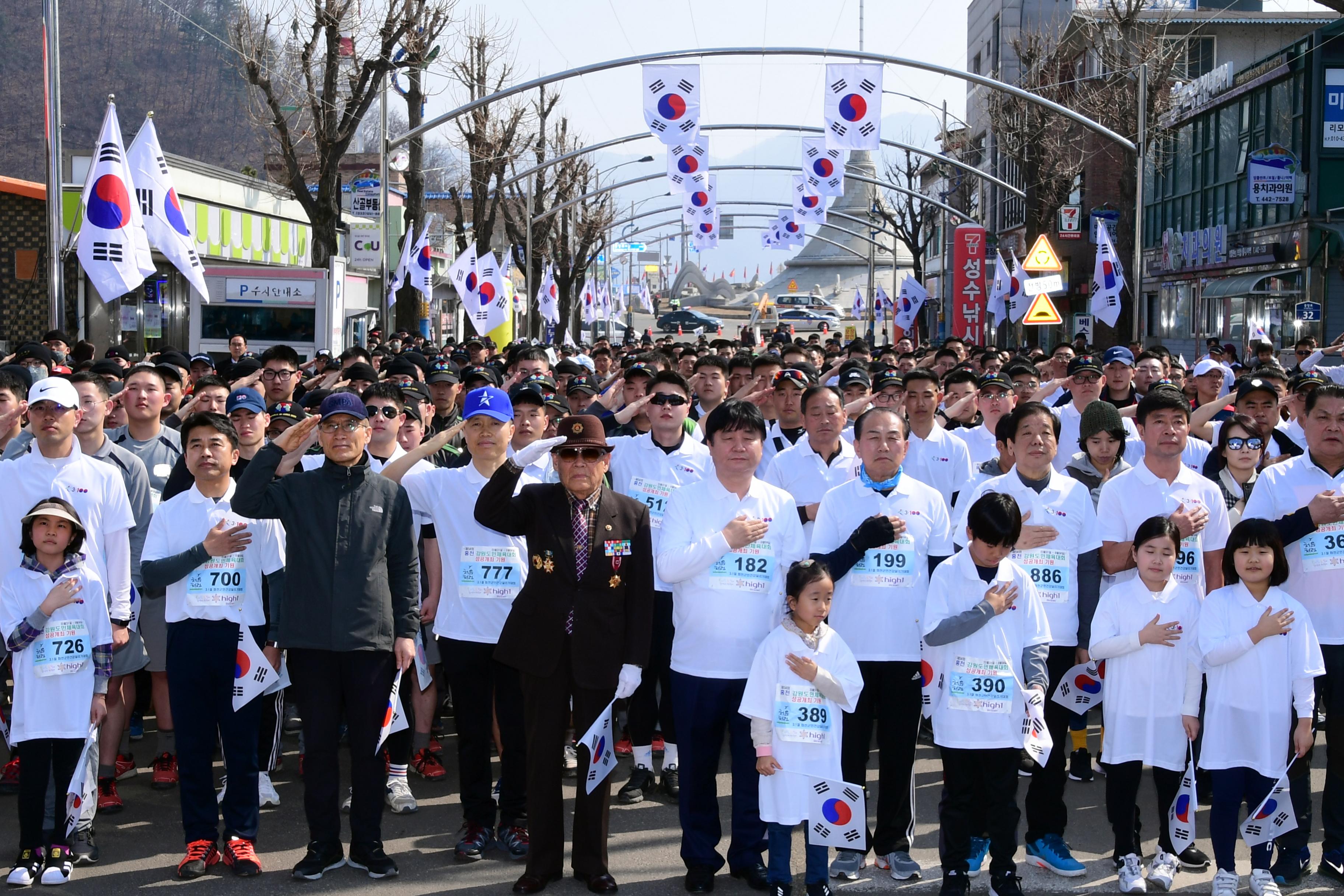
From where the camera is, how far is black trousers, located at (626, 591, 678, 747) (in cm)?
725

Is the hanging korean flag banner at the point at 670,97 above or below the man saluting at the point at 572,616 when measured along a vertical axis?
above

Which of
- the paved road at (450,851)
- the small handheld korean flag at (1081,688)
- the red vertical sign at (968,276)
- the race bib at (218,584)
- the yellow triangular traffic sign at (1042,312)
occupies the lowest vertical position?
the paved road at (450,851)

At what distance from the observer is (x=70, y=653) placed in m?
6.05

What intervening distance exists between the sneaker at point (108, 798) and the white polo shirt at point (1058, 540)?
171 inches

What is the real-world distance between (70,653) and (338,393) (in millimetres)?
1585

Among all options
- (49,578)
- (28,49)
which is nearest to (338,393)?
(49,578)

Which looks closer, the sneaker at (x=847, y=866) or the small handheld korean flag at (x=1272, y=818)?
the small handheld korean flag at (x=1272, y=818)

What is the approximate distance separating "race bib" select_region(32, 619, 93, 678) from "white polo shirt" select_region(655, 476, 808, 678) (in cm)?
250

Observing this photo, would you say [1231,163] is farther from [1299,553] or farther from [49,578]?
[49,578]

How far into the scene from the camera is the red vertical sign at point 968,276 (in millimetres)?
39406

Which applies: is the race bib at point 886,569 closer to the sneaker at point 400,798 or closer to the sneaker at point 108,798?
the sneaker at point 400,798

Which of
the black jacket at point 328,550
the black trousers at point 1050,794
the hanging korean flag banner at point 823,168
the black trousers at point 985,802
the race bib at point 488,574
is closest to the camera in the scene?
the black trousers at point 985,802

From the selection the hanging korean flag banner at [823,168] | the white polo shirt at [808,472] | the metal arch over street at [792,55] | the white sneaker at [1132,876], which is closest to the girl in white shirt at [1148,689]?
the white sneaker at [1132,876]

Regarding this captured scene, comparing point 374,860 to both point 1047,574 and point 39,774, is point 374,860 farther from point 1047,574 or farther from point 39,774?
point 1047,574
